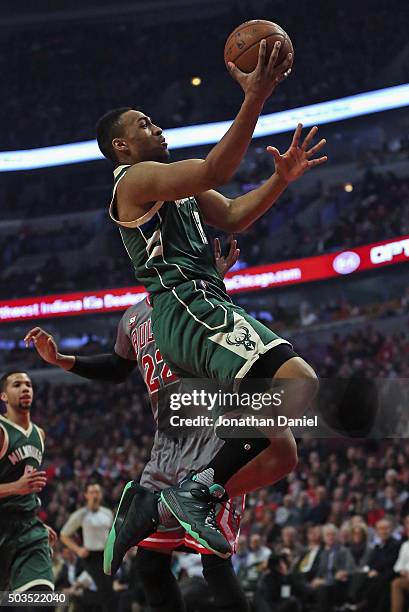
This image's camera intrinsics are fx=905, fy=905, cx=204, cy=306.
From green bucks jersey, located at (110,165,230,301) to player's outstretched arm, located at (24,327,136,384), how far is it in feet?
2.81

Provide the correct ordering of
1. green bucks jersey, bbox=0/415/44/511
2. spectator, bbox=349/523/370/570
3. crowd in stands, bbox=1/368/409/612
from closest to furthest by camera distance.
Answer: green bucks jersey, bbox=0/415/44/511, crowd in stands, bbox=1/368/409/612, spectator, bbox=349/523/370/570

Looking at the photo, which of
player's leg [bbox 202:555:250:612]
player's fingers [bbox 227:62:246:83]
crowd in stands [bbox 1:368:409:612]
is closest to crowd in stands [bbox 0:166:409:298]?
crowd in stands [bbox 1:368:409:612]

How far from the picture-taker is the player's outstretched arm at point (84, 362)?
15.3ft

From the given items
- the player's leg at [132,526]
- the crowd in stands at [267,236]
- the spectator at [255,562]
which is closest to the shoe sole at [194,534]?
the player's leg at [132,526]

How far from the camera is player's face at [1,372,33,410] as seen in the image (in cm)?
633

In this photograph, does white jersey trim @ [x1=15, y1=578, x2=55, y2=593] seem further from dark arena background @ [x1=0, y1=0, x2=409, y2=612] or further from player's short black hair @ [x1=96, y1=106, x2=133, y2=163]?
dark arena background @ [x1=0, y1=0, x2=409, y2=612]

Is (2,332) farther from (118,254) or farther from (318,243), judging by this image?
(318,243)

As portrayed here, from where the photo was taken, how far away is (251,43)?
378 cm

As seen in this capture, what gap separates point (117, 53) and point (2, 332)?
8885 mm

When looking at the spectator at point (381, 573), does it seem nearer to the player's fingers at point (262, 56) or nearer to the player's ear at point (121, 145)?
the player's ear at point (121, 145)

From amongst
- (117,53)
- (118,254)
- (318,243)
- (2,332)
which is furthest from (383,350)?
(117,53)

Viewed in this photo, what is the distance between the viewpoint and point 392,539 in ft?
30.2

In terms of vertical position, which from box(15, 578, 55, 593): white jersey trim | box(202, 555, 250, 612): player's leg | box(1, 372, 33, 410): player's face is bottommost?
box(202, 555, 250, 612): player's leg

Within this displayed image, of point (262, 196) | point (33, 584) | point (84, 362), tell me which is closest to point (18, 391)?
point (33, 584)
